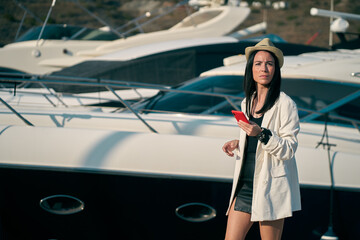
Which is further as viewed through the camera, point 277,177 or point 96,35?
point 96,35

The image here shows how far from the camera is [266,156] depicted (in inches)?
77.4

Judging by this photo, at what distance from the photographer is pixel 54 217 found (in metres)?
2.77

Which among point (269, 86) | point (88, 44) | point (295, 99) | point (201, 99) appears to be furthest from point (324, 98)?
point (88, 44)

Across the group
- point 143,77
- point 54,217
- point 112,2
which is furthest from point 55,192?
point 112,2

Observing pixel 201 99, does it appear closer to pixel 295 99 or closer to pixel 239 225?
pixel 295 99

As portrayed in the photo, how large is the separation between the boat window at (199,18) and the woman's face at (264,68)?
757cm

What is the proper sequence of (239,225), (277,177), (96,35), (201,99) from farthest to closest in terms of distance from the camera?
(96,35) → (201,99) → (239,225) → (277,177)

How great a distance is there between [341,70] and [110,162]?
2.05m

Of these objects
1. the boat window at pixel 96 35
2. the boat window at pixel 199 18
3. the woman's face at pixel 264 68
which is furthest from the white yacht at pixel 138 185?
the boat window at pixel 96 35

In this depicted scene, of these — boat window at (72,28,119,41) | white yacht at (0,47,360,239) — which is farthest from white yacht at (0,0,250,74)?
white yacht at (0,47,360,239)

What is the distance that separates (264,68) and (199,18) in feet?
26.1

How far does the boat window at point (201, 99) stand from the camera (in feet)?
12.4

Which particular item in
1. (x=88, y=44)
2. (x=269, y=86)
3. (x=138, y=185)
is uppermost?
(x=88, y=44)

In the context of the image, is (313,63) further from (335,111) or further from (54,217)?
(54,217)
